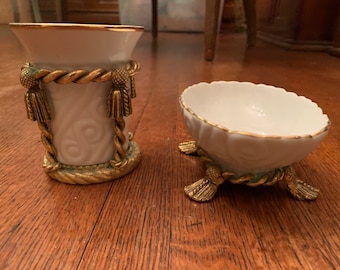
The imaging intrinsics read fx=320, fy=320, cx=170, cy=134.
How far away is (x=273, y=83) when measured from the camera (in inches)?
46.3

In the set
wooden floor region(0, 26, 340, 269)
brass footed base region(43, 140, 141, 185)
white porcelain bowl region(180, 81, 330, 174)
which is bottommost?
wooden floor region(0, 26, 340, 269)

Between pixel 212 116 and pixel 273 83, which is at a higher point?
Answer: pixel 212 116

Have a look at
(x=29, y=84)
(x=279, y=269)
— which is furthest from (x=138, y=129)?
(x=279, y=269)

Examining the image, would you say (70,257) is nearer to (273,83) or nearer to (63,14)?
(273,83)

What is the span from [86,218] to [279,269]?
9.3 inches

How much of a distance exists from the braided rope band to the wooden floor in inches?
0.7

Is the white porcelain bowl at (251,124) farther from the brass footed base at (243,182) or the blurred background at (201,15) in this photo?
Result: the blurred background at (201,15)

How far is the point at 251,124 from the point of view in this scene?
57 centimetres

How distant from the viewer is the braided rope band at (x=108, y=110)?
415mm

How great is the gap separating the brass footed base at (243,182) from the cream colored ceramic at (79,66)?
15 centimetres

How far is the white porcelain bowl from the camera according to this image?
1.27ft

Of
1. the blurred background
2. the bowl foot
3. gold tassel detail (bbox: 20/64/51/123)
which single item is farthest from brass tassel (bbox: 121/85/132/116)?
the blurred background

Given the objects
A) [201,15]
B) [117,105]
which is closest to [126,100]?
[117,105]

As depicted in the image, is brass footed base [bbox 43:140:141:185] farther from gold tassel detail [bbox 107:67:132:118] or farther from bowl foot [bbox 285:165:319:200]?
bowl foot [bbox 285:165:319:200]
